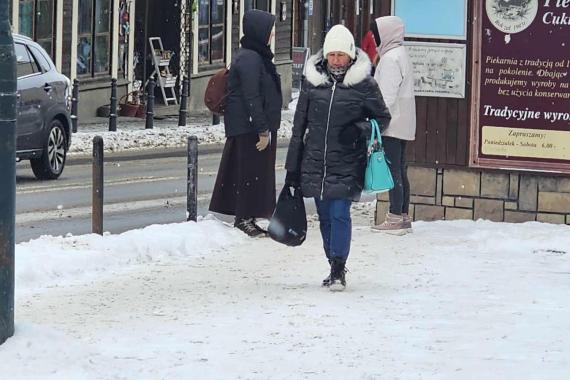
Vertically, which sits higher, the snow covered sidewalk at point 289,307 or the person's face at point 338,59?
the person's face at point 338,59

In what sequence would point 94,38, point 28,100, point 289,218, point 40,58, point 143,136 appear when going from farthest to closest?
point 94,38 < point 143,136 < point 40,58 < point 28,100 < point 289,218

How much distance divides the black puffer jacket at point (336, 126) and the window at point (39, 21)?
57.8ft

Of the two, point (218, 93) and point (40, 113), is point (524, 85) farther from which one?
point (40, 113)

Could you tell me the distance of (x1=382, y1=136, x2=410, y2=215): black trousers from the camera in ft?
39.9

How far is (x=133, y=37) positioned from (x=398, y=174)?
786 inches

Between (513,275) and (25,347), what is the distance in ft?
13.4

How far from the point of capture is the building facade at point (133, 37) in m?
28.0

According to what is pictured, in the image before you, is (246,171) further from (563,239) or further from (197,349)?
(197,349)

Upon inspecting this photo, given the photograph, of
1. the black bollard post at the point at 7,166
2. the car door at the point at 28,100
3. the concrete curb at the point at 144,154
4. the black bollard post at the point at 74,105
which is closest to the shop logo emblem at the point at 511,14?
the black bollard post at the point at 7,166

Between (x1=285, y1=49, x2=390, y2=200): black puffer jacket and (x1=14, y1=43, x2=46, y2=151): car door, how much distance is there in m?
8.11

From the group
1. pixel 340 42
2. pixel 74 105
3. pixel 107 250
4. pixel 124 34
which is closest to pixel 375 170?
pixel 340 42

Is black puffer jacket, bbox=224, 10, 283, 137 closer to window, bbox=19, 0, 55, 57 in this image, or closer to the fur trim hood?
the fur trim hood

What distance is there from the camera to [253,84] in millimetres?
12148

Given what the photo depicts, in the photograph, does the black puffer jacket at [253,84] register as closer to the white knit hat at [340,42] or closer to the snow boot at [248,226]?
the snow boot at [248,226]
